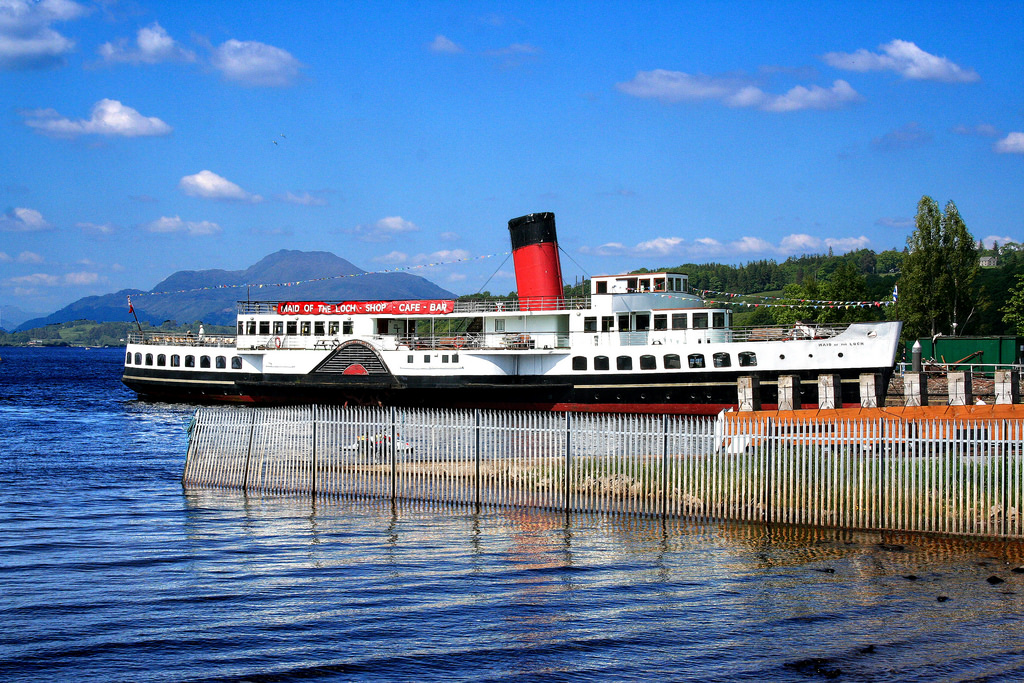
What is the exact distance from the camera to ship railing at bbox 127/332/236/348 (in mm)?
51250

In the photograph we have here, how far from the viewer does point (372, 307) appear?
46.7 metres

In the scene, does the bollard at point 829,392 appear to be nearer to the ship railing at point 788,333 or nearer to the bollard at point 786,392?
the bollard at point 786,392

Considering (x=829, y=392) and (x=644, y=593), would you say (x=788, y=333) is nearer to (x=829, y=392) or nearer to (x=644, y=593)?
(x=829, y=392)

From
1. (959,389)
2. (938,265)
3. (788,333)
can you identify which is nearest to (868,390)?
(959,389)

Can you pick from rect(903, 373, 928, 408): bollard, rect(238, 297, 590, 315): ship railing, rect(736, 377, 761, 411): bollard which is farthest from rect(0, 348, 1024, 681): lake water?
rect(238, 297, 590, 315): ship railing

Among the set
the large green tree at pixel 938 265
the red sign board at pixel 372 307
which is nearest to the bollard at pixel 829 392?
the red sign board at pixel 372 307

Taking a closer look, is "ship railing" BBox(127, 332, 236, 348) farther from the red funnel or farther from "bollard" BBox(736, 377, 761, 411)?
"bollard" BBox(736, 377, 761, 411)

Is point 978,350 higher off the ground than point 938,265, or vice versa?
point 938,265

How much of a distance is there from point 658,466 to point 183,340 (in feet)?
138

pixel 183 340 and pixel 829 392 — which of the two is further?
pixel 183 340

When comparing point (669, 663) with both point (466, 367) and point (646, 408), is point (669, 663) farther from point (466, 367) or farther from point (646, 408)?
point (466, 367)

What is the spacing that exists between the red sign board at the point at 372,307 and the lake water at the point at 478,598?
84.5 ft

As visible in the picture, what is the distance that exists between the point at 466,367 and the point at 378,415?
24.5 m

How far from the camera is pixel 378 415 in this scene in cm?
1962
